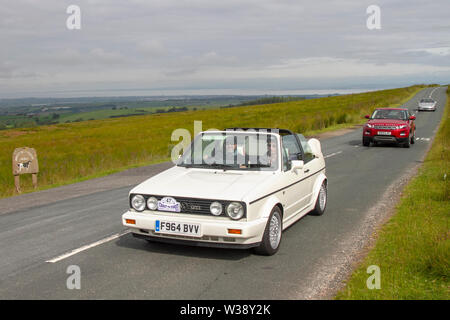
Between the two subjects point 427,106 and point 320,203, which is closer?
point 320,203

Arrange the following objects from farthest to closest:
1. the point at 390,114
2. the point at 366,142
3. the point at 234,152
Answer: the point at 390,114 → the point at 366,142 → the point at 234,152

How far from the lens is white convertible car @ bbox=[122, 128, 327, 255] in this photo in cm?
540

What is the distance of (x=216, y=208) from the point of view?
17.8 feet

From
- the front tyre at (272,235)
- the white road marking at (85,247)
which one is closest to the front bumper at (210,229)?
the front tyre at (272,235)

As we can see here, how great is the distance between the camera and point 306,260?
18.9ft

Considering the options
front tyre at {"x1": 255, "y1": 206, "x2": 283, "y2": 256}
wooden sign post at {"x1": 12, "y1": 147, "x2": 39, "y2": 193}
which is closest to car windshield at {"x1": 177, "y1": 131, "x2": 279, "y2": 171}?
front tyre at {"x1": 255, "y1": 206, "x2": 283, "y2": 256}

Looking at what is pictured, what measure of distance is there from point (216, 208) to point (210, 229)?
27cm

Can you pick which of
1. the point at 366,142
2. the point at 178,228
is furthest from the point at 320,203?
the point at 366,142

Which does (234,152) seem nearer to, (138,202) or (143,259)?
(138,202)

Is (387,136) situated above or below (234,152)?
below

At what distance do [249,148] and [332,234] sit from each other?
74.4 inches

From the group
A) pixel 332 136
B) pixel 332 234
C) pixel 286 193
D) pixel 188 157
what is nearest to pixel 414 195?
pixel 332 234

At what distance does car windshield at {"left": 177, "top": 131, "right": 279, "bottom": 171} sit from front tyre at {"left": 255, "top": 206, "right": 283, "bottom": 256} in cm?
76
